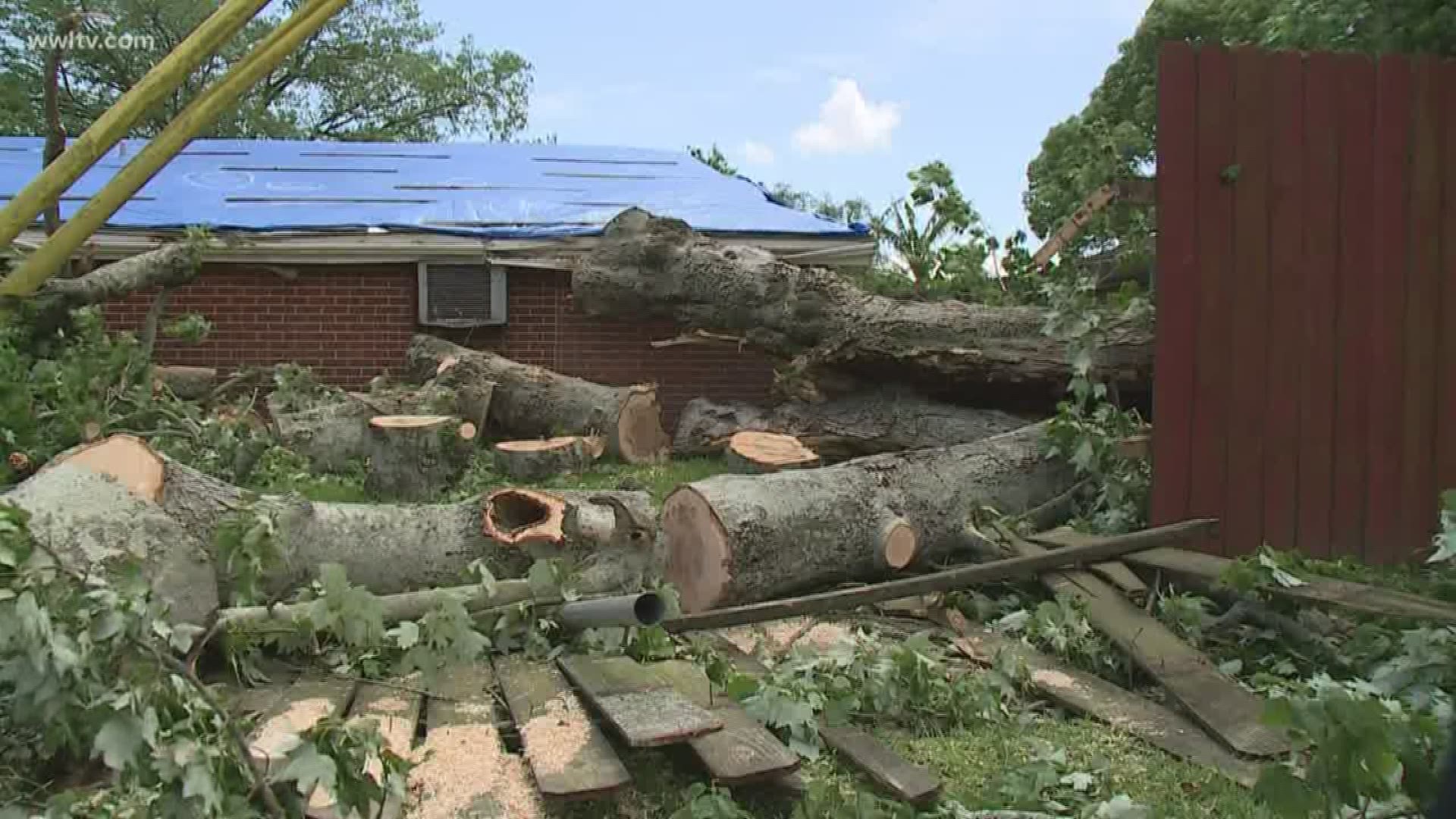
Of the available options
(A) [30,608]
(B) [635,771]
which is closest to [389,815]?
(B) [635,771]

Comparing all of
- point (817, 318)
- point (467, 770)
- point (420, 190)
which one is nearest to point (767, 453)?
point (817, 318)

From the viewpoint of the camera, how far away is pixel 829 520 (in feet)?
15.2

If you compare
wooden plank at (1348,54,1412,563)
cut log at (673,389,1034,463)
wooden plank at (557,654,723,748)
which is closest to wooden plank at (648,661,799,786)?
wooden plank at (557,654,723,748)

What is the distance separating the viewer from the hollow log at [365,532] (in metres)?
3.92

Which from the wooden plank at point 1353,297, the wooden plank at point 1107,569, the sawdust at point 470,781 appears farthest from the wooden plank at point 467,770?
the wooden plank at point 1353,297

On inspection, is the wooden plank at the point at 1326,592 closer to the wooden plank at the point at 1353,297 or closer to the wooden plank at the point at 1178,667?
the wooden plank at the point at 1178,667

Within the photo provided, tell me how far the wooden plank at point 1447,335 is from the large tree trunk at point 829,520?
6.08 ft

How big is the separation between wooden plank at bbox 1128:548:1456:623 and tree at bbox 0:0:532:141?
1925cm

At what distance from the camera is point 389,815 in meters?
2.53

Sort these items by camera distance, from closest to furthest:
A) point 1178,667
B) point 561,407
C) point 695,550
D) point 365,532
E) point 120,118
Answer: point 120,118 → point 1178,667 → point 365,532 → point 695,550 → point 561,407

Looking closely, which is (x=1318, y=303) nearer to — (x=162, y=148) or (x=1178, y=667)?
(x=1178, y=667)

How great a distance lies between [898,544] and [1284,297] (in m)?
2.06

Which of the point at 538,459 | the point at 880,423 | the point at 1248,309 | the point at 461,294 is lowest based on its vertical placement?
the point at 538,459

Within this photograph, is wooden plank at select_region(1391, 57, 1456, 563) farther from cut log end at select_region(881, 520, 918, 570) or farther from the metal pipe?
the metal pipe
